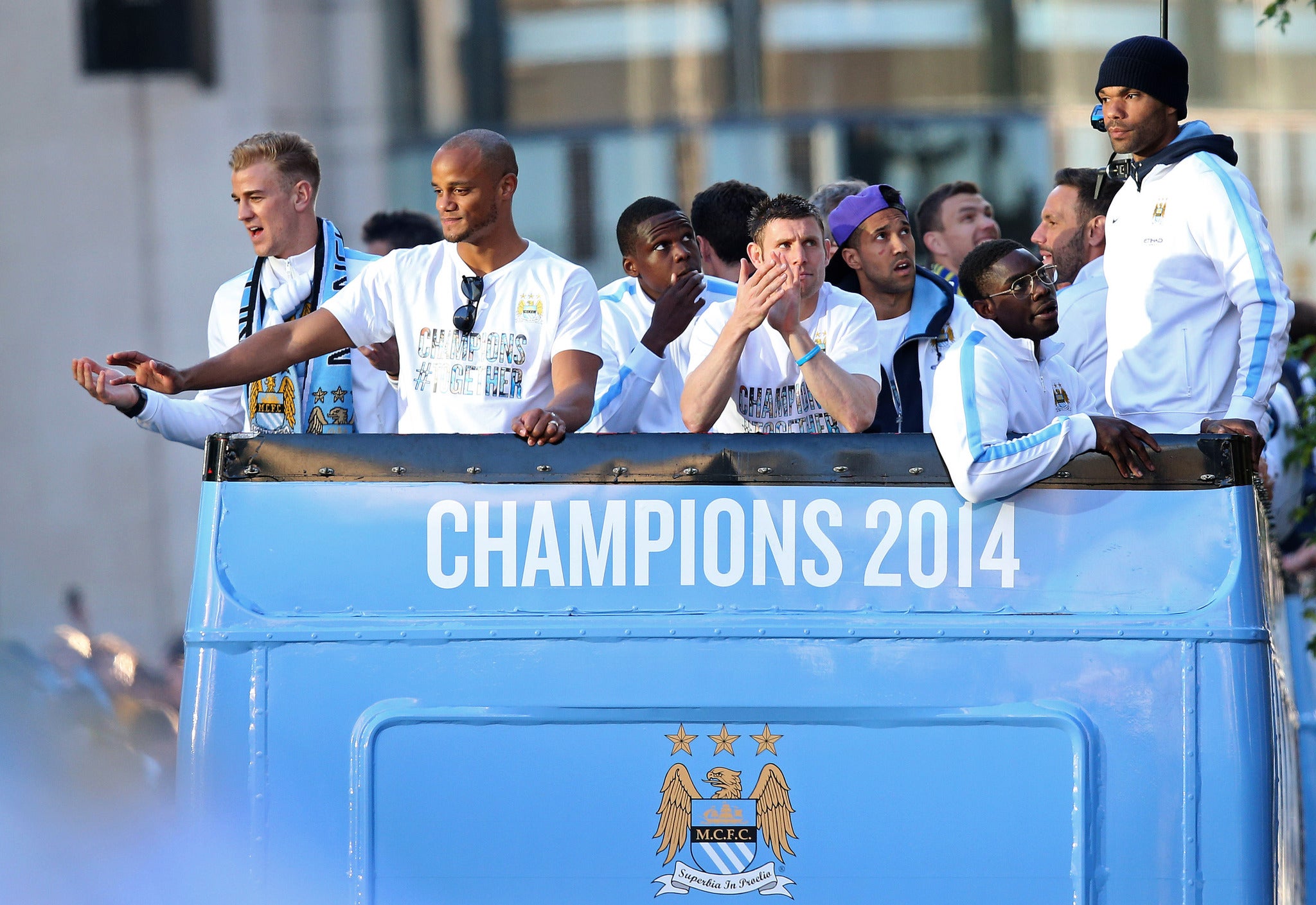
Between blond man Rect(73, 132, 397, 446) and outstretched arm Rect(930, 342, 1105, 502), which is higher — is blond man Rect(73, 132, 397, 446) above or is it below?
above

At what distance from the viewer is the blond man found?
4836 mm

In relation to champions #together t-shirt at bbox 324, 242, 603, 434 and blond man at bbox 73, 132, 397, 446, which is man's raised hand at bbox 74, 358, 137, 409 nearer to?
blond man at bbox 73, 132, 397, 446

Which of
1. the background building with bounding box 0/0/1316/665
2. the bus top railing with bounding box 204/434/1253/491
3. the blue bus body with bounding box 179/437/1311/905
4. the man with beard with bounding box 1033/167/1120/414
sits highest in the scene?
the background building with bounding box 0/0/1316/665

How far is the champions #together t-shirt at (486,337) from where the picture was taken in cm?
421

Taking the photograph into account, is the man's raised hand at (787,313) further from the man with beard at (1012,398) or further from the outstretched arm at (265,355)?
the outstretched arm at (265,355)

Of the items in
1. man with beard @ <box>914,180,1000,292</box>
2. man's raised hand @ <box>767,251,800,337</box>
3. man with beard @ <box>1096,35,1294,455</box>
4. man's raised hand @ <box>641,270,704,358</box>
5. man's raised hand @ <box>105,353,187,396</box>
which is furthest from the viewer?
man with beard @ <box>914,180,1000,292</box>

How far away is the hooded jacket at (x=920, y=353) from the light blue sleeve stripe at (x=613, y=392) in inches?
27.4

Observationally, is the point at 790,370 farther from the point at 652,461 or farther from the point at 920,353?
the point at 652,461

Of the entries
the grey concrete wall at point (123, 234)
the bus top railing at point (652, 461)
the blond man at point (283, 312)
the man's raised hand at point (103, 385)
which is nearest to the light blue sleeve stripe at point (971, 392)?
the bus top railing at point (652, 461)

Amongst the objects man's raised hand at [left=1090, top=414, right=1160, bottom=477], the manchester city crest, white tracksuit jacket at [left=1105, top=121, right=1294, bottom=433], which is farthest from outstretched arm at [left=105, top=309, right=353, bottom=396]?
white tracksuit jacket at [left=1105, top=121, right=1294, bottom=433]

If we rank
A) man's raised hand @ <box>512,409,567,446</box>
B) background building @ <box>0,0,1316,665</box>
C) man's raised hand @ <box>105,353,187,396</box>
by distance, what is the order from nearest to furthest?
man's raised hand @ <box>512,409,567,446</box> → man's raised hand @ <box>105,353,187,396</box> → background building @ <box>0,0,1316,665</box>

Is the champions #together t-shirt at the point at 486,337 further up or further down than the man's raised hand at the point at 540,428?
further up

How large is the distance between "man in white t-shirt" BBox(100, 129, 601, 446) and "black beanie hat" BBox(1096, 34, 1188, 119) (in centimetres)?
154

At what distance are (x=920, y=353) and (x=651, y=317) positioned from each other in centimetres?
80
